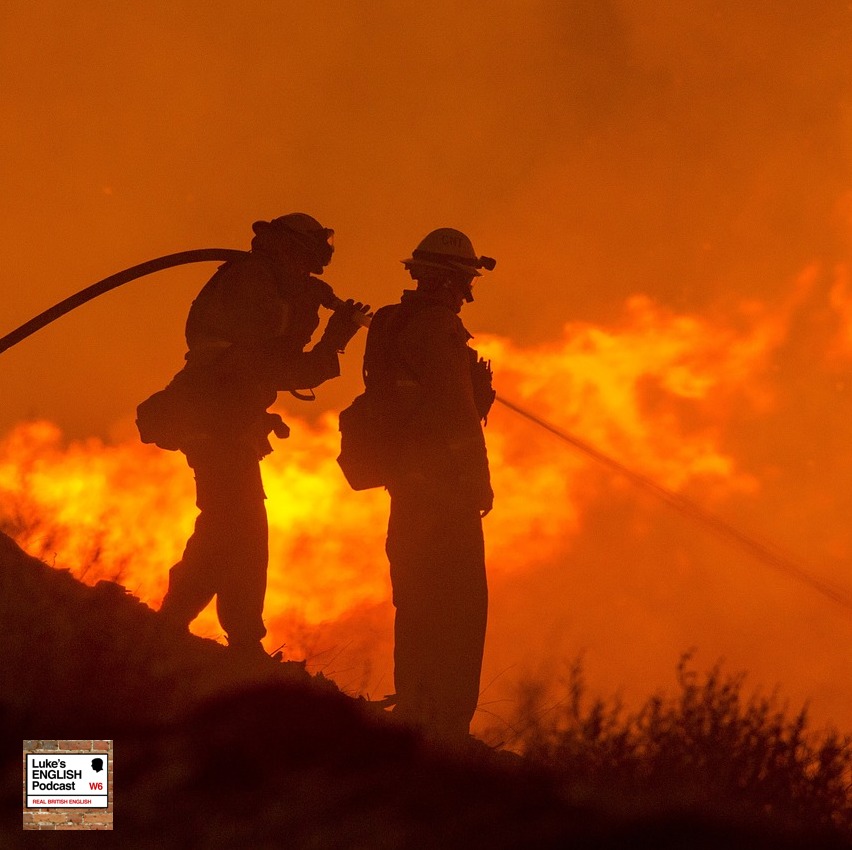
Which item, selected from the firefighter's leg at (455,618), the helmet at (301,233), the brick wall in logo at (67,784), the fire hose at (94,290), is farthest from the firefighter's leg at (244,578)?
the brick wall in logo at (67,784)

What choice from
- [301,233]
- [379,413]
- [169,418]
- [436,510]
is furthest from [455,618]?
[301,233]

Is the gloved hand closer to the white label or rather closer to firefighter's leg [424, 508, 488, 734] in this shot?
firefighter's leg [424, 508, 488, 734]

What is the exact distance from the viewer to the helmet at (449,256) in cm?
902

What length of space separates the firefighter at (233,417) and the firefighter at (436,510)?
0.71m

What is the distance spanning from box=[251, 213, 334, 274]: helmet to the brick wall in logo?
417cm

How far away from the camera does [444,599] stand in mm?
8664

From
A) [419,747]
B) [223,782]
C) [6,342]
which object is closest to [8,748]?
[223,782]

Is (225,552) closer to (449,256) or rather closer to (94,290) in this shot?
(449,256)

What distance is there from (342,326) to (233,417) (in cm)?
97

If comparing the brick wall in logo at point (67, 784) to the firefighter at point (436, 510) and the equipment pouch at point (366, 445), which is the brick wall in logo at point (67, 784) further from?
the equipment pouch at point (366, 445)

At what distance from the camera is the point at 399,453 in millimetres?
8766

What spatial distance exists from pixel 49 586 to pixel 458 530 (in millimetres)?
2436

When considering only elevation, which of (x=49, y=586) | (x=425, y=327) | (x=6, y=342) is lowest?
(x=49, y=586)

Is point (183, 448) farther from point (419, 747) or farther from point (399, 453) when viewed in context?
point (419, 747)
